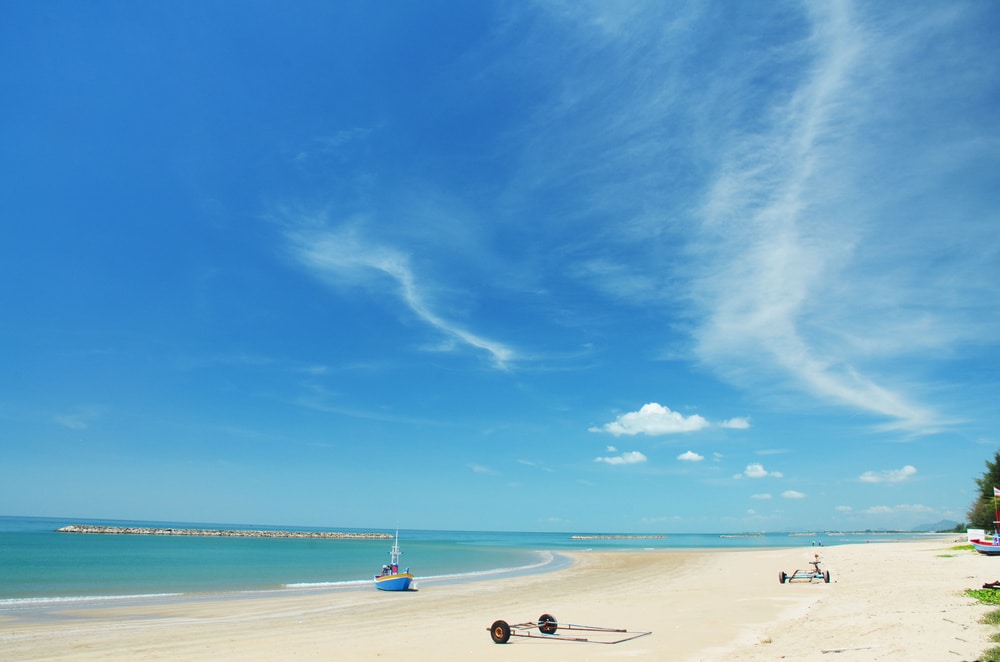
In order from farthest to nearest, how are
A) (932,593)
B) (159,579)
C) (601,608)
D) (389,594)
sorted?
(159,579)
(389,594)
(601,608)
(932,593)

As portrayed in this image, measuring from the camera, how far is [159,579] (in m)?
36.2

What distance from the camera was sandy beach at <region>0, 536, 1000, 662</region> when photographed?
12.8 meters

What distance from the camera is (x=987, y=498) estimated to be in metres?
60.2

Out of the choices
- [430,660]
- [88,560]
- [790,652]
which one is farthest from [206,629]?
[88,560]

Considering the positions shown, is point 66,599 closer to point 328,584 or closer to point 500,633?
point 328,584

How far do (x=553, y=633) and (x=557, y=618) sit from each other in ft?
14.0

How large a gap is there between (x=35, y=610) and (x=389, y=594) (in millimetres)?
14644

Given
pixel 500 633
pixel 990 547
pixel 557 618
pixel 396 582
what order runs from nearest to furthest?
pixel 500 633, pixel 557 618, pixel 396 582, pixel 990 547

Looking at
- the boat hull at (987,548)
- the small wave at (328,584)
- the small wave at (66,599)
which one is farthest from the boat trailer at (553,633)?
the boat hull at (987,548)

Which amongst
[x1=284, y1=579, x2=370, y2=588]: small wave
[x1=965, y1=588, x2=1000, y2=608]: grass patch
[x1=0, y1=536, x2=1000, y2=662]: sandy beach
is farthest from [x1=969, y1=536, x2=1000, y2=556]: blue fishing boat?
[x1=284, y1=579, x2=370, y2=588]: small wave

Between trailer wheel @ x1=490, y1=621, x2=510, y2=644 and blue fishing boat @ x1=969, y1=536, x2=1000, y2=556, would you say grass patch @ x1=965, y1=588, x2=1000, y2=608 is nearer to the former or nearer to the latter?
trailer wheel @ x1=490, y1=621, x2=510, y2=644

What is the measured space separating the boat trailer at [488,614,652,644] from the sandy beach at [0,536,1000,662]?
1.26 feet

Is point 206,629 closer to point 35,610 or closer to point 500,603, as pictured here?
point 35,610

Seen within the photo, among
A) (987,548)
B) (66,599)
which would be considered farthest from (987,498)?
(66,599)
